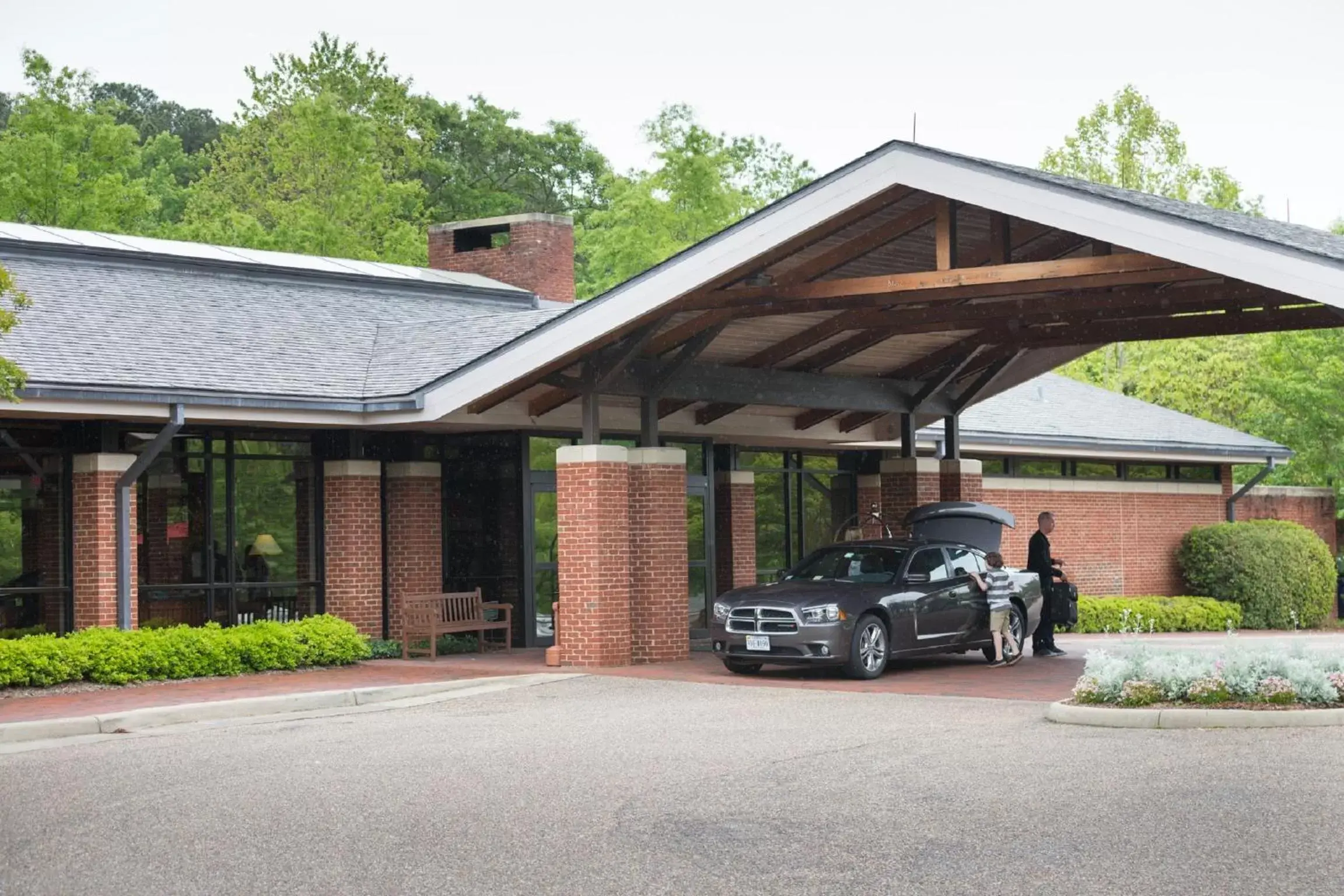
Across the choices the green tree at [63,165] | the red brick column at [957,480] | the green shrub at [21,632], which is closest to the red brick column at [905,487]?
the red brick column at [957,480]

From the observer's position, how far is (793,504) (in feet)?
93.5

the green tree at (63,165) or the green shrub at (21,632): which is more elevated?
the green tree at (63,165)

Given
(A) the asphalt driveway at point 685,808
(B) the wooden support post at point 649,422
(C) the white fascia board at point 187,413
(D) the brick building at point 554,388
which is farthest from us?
(B) the wooden support post at point 649,422

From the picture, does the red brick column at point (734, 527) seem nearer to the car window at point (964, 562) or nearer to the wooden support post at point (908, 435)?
the wooden support post at point (908, 435)

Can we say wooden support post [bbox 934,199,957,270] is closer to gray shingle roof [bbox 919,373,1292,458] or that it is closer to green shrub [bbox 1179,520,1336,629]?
gray shingle roof [bbox 919,373,1292,458]

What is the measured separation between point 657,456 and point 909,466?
239 inches

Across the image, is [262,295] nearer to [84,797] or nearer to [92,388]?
[92,388]

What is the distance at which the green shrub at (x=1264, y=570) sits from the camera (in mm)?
34562

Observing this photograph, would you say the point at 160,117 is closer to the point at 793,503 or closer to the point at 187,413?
the point at 793,503

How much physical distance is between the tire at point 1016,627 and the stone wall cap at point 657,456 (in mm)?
4255

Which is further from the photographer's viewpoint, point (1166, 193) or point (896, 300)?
point (1166, 193)

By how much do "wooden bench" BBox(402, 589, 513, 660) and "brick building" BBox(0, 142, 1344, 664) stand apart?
51 cm

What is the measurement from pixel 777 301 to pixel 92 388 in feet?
23.8

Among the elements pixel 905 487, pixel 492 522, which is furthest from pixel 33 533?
pixel 905 487
